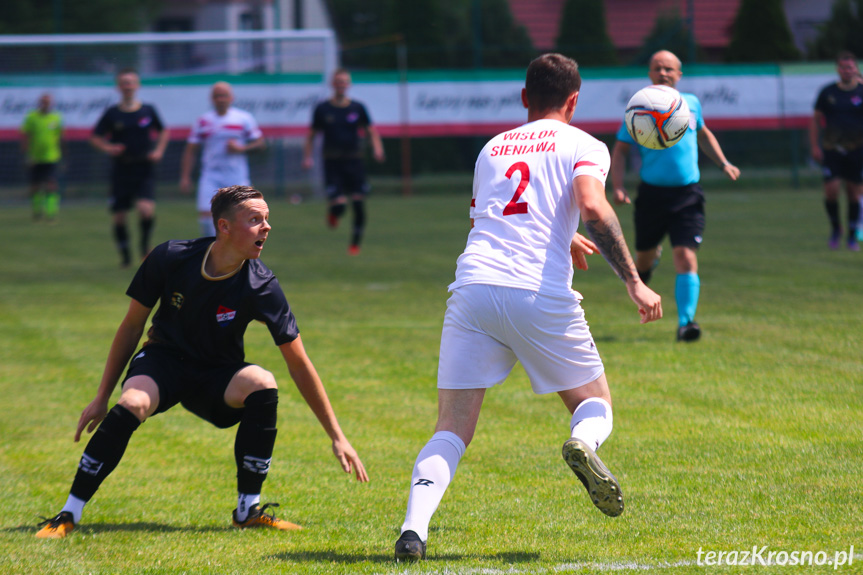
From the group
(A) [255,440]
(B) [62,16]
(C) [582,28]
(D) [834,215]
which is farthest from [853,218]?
(B) [62,16]

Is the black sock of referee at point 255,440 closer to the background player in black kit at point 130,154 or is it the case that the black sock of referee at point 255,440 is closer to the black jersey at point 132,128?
the background player in black kit at point 130,154

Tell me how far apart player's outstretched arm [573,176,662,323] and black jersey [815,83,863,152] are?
10.8 metres

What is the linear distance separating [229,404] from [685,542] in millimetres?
1848

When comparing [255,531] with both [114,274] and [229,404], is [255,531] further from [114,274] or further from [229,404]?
[114,274]

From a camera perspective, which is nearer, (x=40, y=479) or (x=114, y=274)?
(x=40, y=479)

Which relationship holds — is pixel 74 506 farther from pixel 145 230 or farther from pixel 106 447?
pixel 145 230

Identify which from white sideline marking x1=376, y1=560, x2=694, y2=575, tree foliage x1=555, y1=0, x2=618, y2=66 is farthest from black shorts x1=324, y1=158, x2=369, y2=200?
tree foliage x1=555, y1=0, x2=618, y2=66

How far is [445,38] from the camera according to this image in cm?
3328

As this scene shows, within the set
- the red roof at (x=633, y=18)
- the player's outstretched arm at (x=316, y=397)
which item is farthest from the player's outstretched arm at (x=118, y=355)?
the red roof at (x=633, y=18)

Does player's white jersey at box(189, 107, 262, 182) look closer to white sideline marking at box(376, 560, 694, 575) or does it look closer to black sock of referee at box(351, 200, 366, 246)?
black sock of referee at box(351, 200, 366, 246)

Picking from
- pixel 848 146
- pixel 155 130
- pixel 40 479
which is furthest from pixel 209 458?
pixel 848 146

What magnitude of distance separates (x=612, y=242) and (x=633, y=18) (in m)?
31.8

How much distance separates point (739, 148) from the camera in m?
26.7

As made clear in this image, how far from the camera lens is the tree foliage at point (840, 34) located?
102 feet
